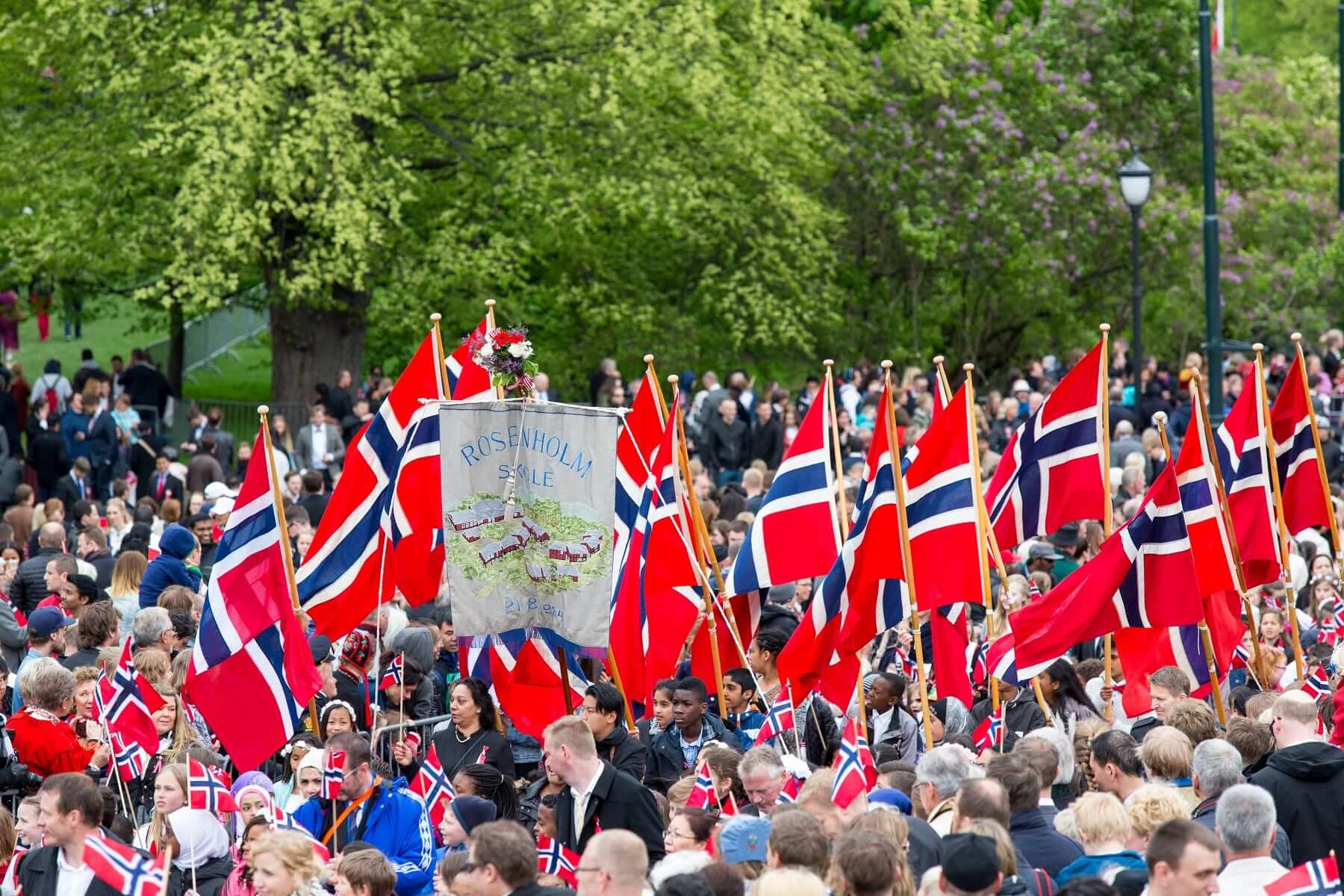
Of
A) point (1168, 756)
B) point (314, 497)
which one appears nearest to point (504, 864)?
point (1168, 756)

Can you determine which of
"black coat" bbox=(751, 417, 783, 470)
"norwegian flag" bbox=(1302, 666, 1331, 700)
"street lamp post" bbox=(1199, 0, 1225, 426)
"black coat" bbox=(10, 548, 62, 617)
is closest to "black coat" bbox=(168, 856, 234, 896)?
"norwegian flag" bbox=(1302, 666, 1331, 700)

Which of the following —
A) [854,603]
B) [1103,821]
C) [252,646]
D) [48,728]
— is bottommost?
[1103,821]

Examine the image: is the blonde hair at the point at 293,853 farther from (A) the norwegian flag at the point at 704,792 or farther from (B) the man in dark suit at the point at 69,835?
(A) the norwegian flag at the point at 704,792

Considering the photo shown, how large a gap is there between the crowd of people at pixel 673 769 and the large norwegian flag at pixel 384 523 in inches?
19.6

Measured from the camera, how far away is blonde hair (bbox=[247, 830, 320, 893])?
26.5ft

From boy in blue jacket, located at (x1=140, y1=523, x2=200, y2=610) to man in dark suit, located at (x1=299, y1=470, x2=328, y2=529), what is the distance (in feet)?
11.5

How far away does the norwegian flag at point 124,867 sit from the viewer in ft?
25.8

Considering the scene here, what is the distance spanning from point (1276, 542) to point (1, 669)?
308 inches

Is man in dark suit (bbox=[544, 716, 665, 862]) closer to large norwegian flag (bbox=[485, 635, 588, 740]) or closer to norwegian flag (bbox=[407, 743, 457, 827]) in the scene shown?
norwegian flag (bbox=[407, 743, 457, 827])

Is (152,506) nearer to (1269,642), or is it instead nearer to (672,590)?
(672,590)

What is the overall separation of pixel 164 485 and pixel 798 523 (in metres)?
12.1

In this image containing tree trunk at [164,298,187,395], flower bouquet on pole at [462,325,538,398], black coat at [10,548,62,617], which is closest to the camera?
flower bouquet on pole at [462,325,538,398]

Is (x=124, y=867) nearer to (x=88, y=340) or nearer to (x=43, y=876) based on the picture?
(x=43, y=876)

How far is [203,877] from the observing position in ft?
31.0
